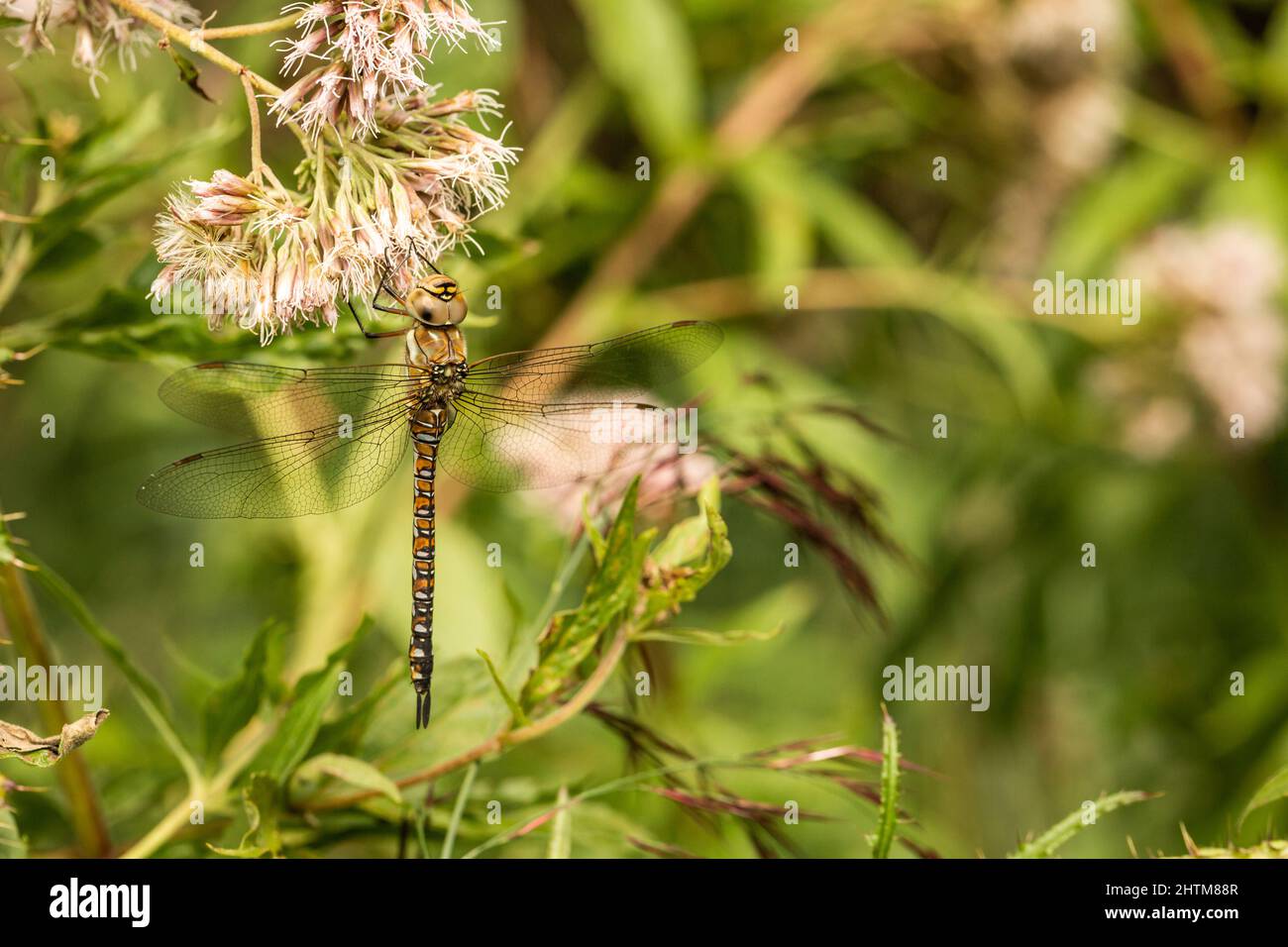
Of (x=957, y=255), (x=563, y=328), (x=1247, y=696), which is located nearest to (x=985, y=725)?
(x=1247, y=696)

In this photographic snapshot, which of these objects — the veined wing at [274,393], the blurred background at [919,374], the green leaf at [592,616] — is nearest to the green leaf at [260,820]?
the green leaf at [592,616]

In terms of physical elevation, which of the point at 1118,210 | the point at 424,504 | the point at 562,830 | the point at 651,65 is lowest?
the point at 562,830

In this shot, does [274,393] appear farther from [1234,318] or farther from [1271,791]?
[1234,318]

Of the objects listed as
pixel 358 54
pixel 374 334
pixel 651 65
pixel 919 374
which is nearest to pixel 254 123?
pixel 358 54

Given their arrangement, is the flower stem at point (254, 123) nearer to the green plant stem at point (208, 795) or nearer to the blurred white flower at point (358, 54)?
the blurred white flower at point (358, 54)

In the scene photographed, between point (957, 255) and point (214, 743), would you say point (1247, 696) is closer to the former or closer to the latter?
point (957, 255)
